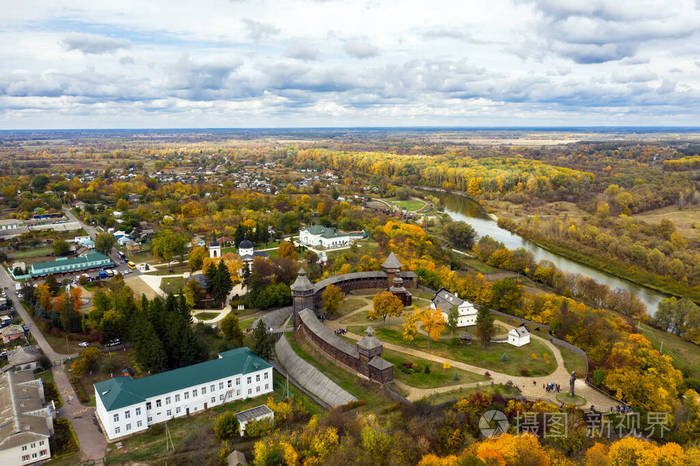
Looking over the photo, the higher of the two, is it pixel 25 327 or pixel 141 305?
pixel 141 305

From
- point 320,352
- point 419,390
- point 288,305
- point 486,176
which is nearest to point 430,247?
point 288,305

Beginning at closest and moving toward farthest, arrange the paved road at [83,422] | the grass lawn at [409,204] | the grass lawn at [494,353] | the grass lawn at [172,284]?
1. the paved road at [83,422]
2. the grass lawn at [494,353]
3. the grass lawn at [172,284]
4. the grass lawn at [409,204]

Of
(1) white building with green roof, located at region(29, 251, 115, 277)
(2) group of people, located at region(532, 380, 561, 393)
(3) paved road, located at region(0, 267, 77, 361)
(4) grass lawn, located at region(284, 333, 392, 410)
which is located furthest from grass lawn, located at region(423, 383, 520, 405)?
(1) white building with green roof, located at region(29, 251, 115, 277)

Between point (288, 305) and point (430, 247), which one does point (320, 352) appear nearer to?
point (288, 305)

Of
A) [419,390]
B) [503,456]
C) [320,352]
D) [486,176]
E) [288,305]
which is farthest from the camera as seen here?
[486,176]

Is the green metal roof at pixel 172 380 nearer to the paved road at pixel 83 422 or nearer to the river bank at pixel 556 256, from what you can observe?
the paved road at pixel 83 422

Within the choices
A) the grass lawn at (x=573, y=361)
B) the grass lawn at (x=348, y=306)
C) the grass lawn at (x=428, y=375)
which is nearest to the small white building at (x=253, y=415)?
the grass lawn at (x=428, y=375)
